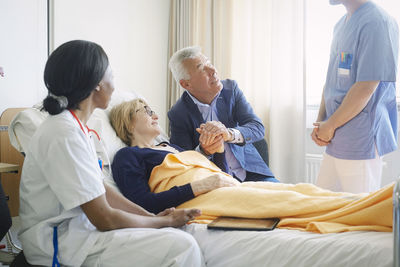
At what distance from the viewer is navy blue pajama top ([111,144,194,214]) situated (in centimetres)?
171

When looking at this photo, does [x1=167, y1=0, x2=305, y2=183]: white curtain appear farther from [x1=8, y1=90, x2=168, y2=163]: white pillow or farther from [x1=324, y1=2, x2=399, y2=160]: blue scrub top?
[x1=8, y1=90, x2=168, y2=163]: white pillow

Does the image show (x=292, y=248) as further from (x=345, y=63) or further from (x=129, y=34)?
(x=129, y=34)

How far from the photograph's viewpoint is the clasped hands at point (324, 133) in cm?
204

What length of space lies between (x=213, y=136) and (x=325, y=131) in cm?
56

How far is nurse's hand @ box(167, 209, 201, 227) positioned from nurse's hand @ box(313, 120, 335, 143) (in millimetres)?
874

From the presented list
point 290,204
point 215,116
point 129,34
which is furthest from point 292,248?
point 129,34

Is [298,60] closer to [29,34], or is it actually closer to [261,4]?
[261,4]

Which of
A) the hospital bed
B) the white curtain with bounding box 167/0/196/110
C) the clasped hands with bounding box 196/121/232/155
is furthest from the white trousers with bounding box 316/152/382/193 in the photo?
the white curtain with bounding box 167/0/196/110

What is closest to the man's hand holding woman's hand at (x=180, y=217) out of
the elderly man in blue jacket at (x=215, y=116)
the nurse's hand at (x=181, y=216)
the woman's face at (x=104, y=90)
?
the nurse's hand at (x=181, y=216)

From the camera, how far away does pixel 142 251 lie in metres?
1.26

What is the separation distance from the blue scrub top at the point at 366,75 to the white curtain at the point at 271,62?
1.03 meters

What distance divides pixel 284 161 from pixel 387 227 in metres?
1.94

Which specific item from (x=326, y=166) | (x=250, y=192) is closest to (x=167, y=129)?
(x=326, y=166)

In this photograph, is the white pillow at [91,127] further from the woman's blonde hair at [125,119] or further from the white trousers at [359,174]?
the white trousers at [359,174]
